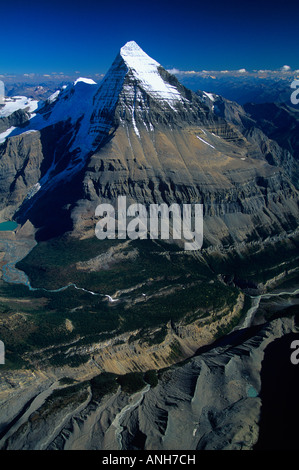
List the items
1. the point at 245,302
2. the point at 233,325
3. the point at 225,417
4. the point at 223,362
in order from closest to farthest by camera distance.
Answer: the point at 225,417 → the point at 223,362 → the point at 233,325 → the point at 245,302

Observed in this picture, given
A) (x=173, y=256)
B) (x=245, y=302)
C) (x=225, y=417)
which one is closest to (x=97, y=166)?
(x=173, y=256)

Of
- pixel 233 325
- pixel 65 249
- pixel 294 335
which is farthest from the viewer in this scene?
pixel 65 249

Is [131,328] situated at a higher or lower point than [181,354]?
higher

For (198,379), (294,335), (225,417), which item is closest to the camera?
(225,417)

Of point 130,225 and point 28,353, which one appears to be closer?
point 28,353

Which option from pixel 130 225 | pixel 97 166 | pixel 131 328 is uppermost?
pixel 97 166

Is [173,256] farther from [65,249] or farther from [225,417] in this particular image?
[225,417]

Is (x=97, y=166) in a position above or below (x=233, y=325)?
above

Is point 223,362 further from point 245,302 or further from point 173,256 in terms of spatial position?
point 173,256
